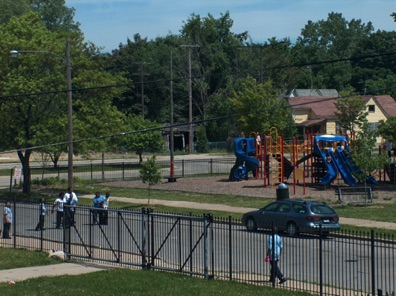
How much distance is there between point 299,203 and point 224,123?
204ft

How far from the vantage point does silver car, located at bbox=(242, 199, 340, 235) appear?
27375 millimetres

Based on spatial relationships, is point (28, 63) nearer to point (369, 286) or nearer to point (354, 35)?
point (369, 286)

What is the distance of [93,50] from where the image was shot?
53312mm

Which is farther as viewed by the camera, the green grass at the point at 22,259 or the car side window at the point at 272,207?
the car side window at the point at 272,207

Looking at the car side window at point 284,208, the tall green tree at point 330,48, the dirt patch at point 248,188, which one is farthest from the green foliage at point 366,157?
the tall green tree at point 330,48

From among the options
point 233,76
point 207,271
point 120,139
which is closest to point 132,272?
point 207,271

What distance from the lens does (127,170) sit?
62.8m

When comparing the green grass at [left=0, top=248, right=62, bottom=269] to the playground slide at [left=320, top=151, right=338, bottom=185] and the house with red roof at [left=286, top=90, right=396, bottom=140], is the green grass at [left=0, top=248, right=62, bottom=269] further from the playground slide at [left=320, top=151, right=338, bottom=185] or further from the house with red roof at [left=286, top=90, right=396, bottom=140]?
the house with red roof at [left=286, top=90, right=396, bottom=140]

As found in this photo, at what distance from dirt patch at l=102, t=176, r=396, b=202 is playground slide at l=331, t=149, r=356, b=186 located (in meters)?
0.90

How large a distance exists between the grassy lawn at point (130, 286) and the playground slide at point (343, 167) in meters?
24.8

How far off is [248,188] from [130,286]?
90.4ft

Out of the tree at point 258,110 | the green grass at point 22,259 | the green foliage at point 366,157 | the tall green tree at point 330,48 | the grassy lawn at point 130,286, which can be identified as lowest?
the green grass at point 22,259

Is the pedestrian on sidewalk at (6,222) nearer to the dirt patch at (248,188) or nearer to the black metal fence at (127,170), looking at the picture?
the dirt patch at (248,188)

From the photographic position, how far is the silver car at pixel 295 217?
89.8ft
